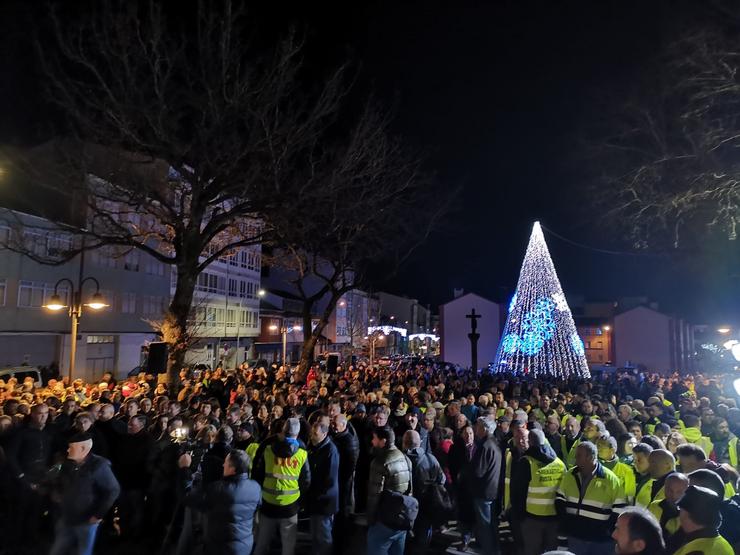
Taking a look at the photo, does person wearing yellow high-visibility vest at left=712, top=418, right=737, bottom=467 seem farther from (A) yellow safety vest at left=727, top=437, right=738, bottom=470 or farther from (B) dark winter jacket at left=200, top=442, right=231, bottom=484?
(B) dark winter jacket at left=200, top=442, right=231, bottom=484

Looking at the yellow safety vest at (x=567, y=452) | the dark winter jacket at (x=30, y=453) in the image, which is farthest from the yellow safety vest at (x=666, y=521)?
the dark winter jacket at (x=30, y=453)

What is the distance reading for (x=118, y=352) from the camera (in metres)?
32.3

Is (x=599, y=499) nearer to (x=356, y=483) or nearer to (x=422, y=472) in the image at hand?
(x=422, y=472)

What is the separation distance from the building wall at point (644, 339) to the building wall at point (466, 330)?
10567 mm

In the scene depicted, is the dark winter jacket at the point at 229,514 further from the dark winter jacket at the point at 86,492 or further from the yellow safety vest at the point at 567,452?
the yellow safety vest at the point at 567,452

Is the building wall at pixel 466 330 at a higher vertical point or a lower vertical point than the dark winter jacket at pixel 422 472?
higher

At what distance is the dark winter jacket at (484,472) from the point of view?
273 inches

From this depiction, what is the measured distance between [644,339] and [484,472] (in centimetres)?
3960

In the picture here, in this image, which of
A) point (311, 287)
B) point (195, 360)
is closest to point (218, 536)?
point (195, 360)

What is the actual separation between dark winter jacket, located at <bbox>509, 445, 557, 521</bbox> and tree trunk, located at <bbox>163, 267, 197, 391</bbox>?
1092cm

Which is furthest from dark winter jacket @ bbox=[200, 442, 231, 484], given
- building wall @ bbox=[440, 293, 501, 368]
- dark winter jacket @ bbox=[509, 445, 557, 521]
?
building wall @ bbox=[440, 293, 501, 368]

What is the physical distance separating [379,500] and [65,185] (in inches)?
507

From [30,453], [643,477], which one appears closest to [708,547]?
[643,477]

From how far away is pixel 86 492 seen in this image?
549 centimetres
